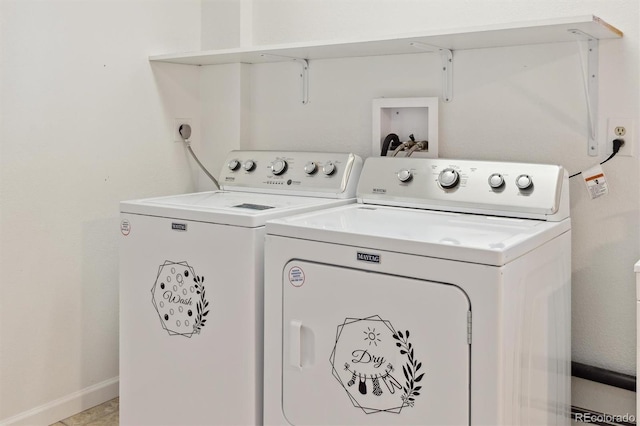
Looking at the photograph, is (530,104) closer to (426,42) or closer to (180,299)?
(426,42)

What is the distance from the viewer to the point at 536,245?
1.68 metres

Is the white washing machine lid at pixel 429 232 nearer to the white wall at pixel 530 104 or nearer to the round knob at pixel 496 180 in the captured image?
the round knob at pixel 496 180

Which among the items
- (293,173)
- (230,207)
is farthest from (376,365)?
(293,173)

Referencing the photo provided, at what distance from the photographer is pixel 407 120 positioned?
2.46 metres

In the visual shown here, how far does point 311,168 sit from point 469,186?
26.0 inches

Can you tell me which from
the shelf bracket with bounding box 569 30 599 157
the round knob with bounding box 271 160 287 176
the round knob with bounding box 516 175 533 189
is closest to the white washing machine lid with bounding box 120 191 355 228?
the round knob with bounding box 271 160 287 176

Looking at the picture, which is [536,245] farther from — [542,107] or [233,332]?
[233,332]

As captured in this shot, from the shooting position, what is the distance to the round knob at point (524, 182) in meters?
1.95

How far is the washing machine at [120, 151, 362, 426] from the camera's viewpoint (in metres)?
1.91

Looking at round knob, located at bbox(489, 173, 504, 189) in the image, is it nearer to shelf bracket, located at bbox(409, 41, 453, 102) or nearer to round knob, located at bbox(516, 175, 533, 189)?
round knob, located at bbox(516, 175, 533, 189)

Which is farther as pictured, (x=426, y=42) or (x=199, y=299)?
(x=426, y=42)

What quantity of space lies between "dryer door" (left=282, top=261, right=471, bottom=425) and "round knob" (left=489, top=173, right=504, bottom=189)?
0.61 meters

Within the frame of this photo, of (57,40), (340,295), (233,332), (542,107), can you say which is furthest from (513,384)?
(57,40)

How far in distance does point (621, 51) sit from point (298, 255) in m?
1.20
